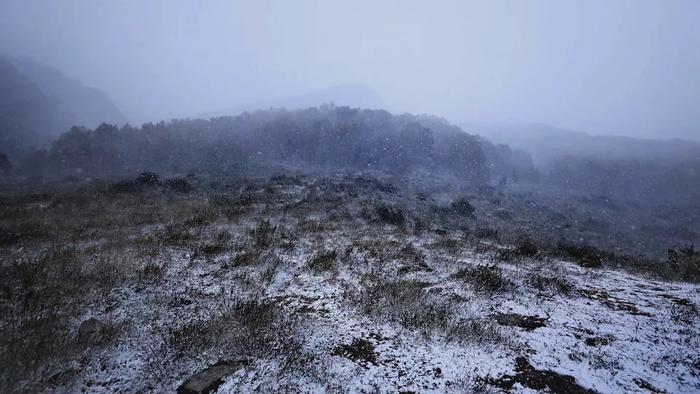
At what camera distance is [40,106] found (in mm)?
114625

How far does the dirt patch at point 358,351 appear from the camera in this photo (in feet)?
13.6

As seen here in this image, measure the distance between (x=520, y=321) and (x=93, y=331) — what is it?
21.2ft

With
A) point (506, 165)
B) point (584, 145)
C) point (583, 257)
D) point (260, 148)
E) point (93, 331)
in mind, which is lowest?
point (506, 165)

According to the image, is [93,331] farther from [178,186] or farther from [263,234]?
[178,186]

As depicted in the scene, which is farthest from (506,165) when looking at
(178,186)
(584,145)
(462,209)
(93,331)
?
(93,331)

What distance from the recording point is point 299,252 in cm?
909

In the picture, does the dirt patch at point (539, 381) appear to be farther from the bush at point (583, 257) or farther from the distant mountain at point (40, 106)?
the distant mountain at point (40, 106)

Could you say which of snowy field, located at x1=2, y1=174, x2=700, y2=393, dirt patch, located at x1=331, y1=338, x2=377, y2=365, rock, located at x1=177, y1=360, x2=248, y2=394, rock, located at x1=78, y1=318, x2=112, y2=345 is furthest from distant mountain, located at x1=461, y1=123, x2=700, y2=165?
rock, located at x1=78, y1=318, x2=112, y2=345

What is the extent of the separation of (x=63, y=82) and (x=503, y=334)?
239 metres

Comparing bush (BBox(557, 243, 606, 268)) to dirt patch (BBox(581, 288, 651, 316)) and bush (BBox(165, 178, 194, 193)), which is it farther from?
bush (BBox(165, 178, 194, 193))

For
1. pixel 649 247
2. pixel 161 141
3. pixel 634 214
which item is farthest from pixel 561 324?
pixel 161 141

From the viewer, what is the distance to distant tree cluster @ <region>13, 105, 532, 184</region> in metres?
51.8

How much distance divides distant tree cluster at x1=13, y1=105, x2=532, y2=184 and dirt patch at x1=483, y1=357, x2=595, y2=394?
48.0 metres

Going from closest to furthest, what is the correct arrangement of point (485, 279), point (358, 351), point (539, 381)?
1. point (539, 381)
2. point (358, 351)
3. point (485, 279)
